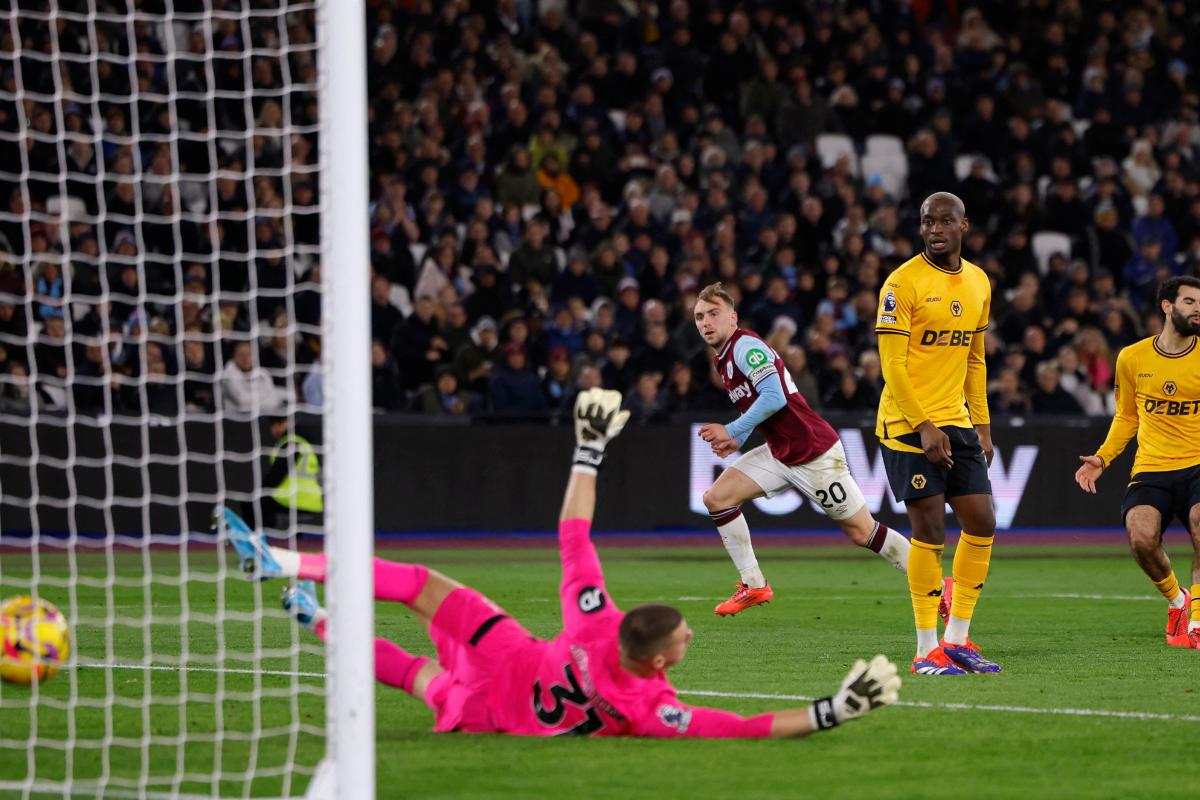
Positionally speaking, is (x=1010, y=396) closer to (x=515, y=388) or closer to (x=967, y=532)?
(x=515, y=388)

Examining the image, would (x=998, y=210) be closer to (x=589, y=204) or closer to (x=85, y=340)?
(x=589, y=204)

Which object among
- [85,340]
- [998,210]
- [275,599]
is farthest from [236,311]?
[998,210]

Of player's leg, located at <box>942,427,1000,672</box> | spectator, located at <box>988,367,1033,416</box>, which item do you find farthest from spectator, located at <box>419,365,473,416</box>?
player's leg, located at <box>942,427,1000,672</box>

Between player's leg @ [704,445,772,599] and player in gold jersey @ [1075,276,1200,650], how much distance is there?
6.63 feet

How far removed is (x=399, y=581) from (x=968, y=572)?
3.39 meters

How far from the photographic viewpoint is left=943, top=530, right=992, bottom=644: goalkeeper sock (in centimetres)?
845

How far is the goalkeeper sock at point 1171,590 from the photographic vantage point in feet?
32.3

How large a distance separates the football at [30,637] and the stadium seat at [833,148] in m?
15.8

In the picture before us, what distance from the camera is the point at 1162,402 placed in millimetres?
9883

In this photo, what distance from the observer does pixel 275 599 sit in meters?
11.7

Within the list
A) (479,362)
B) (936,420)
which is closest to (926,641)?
(936,420)

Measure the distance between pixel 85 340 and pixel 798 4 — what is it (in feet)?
42.8

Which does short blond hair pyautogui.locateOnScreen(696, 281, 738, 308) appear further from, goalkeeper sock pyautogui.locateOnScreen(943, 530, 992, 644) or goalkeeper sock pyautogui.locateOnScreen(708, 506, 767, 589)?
goalkeeper sock pyautogui.locateOnScreen(943, 530, 992, 644)

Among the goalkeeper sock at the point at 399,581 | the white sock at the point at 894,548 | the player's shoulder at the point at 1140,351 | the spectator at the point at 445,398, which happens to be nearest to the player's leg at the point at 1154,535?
the player's shoulder at the point at 1140,351
